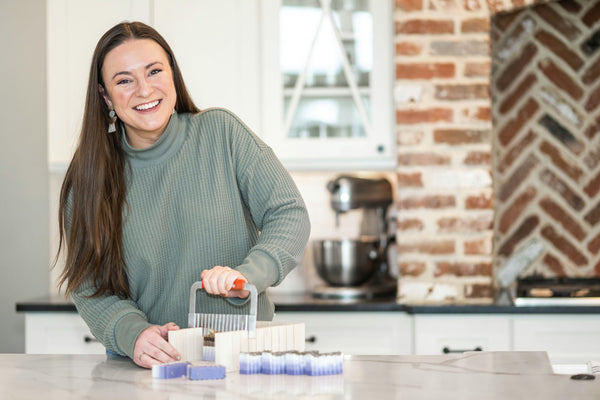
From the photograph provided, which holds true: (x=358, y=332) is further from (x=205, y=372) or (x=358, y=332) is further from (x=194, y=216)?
(x=205, y=372)

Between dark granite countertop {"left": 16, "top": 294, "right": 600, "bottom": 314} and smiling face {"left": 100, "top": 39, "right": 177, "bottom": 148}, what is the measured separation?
0.93 metres

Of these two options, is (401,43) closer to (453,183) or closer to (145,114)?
(453,183)

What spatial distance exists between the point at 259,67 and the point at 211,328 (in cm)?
167

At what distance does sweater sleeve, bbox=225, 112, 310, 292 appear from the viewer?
1589mm

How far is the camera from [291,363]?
1.31 metres

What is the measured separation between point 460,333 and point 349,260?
1.88 feet

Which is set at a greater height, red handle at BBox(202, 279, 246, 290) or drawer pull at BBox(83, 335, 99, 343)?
red handle at BBox(202, 279, 246, 290)

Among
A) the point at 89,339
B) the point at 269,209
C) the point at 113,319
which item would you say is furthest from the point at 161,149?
the point at 89,339

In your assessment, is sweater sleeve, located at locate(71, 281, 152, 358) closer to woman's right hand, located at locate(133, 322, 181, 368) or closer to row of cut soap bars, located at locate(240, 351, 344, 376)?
woman's right hand, located at locate(133, 322, 181, 368)

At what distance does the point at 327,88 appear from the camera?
296cm

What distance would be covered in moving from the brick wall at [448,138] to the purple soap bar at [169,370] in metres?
1.58

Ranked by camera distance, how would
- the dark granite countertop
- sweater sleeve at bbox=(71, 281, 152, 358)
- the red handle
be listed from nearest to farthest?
the red handle < sweater sleeve at bbox=(71, 281, 152, 358) < the dark granite countertop

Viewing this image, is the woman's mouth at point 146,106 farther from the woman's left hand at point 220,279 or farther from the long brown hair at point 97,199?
the woman's left hand at point 220,279

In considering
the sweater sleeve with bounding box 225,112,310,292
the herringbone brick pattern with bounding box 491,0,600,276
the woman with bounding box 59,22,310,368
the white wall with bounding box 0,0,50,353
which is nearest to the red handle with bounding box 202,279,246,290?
the sweater sleeve with bounding box 225,112,310,292
